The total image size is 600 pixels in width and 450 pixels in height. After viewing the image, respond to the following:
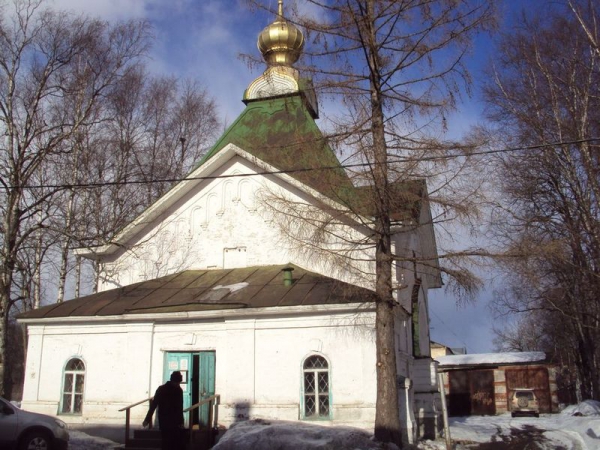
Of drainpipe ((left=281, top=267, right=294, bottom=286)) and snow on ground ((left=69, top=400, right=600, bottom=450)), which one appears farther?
drainpipe ((left=281, top=267, right=294, bottom=286))

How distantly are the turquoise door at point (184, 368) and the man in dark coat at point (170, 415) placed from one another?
407cm

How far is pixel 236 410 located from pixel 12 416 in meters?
4.25

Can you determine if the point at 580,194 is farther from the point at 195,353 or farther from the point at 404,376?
the point at 195,353

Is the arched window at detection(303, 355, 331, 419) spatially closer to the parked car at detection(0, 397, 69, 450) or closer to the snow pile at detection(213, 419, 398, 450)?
the snow pile at detection(213, 419, 398, 450)

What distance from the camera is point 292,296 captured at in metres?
13.8

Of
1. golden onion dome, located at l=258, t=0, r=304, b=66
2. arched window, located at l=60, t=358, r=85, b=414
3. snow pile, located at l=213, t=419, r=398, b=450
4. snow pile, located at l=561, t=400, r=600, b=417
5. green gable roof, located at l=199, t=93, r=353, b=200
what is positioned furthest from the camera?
snow pile, located at l=561, t=400, r=600, b=417

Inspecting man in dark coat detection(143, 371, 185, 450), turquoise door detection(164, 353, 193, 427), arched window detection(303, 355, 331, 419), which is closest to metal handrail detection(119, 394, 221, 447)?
turquoise door detection(164, 353, 193, 427)

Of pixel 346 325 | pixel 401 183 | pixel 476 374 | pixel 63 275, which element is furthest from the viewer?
pixel 476 374

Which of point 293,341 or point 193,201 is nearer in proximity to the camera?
point 293,341

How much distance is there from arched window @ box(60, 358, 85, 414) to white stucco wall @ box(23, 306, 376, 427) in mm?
141

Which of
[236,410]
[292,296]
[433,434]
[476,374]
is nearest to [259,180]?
[292,296]

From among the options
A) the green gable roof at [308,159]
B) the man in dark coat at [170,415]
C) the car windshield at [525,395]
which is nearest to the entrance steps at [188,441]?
the man in dark coat at [170,415]

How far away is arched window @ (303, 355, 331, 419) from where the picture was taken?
1328 centimetres

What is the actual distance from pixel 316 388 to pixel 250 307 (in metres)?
2.12
